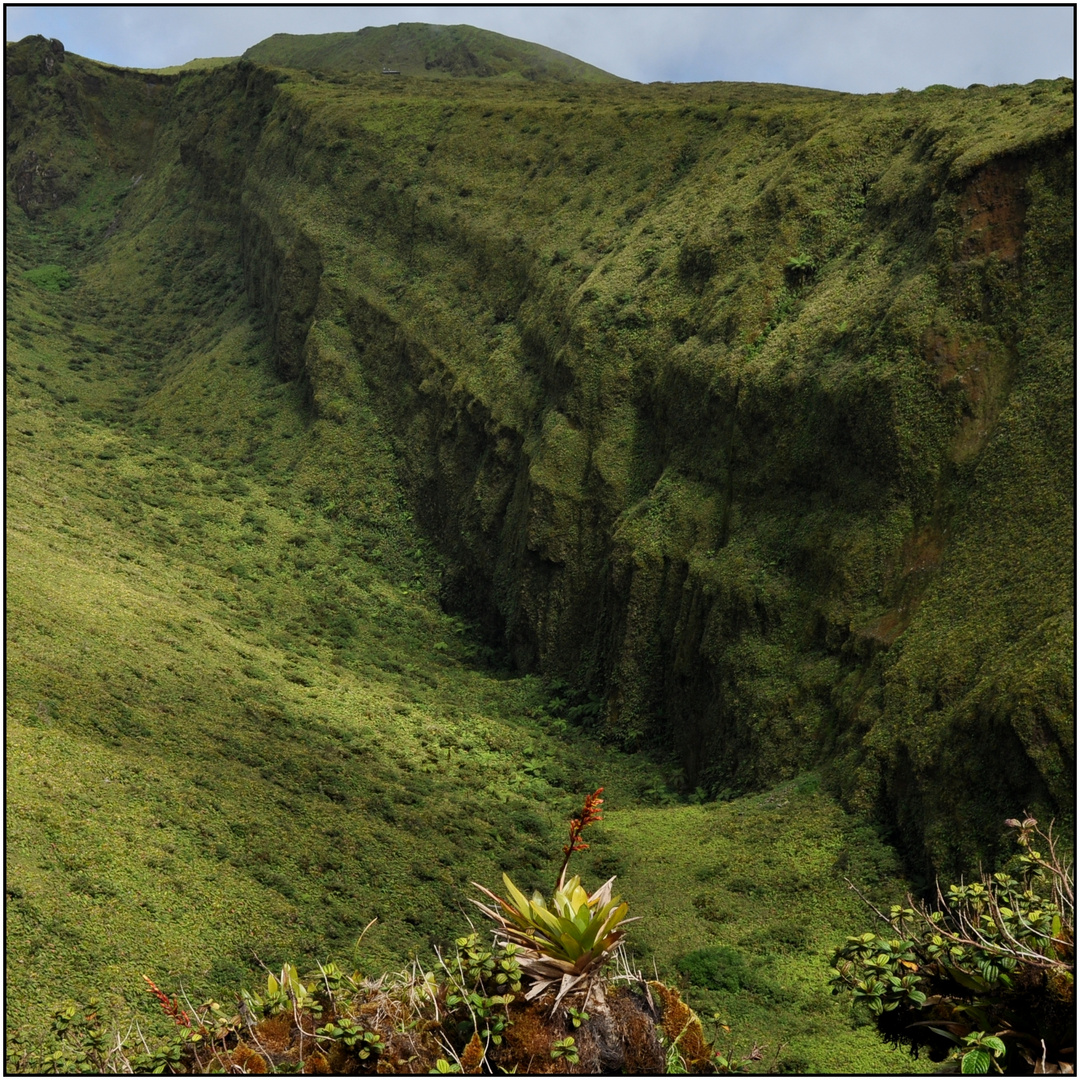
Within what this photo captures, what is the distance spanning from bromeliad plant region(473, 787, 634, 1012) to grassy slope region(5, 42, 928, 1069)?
10.8m

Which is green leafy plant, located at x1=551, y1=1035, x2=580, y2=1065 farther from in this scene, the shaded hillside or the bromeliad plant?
the shaded hillside

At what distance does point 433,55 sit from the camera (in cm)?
10581

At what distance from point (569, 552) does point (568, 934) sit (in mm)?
30355

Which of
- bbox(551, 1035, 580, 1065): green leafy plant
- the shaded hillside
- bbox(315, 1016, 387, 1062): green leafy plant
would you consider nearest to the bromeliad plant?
bbox(551, 1035, 580, 1065): green leafy plant

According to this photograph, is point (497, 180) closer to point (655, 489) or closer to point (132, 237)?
point (655, 489)

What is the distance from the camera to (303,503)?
48125mm

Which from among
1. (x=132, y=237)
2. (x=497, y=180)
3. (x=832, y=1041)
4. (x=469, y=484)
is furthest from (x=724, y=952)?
(x=132, y=237)

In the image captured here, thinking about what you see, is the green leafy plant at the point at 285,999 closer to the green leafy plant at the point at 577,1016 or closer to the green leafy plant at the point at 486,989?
the green leafy plant at the point at 486,989

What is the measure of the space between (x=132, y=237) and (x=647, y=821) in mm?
63216

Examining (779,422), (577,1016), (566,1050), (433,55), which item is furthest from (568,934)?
(433,55)

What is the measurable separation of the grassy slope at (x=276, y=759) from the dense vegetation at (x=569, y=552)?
12 cm

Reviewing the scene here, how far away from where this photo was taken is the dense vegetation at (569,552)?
2038 cm

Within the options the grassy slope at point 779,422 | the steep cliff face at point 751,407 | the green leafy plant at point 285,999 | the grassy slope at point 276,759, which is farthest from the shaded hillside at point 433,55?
the green leafy plant at point 285,999

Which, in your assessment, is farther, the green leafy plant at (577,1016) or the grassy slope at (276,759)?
the grassy slope at (276,759)
